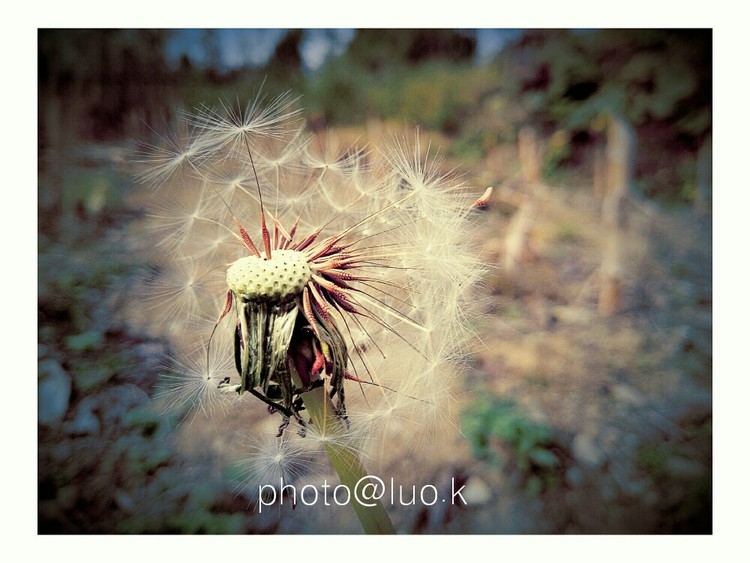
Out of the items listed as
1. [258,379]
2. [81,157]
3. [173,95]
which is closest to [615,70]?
[173,95]

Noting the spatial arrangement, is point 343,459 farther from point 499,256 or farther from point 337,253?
point 499,256

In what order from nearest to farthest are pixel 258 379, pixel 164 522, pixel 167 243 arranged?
pixel 258 379
pixel 167 243
pixel 164 522

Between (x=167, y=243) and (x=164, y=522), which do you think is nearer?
(x=167, y=243)

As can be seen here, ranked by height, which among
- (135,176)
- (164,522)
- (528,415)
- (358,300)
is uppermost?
(135,176)

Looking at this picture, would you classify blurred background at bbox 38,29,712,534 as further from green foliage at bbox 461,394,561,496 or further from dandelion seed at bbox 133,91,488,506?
dandelion seed at bbox 133,91,488,506

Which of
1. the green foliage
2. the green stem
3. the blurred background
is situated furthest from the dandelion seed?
the green foliage

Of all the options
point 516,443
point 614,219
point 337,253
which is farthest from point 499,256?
point 337,253

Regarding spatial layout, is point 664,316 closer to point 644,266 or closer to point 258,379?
point 644,266
